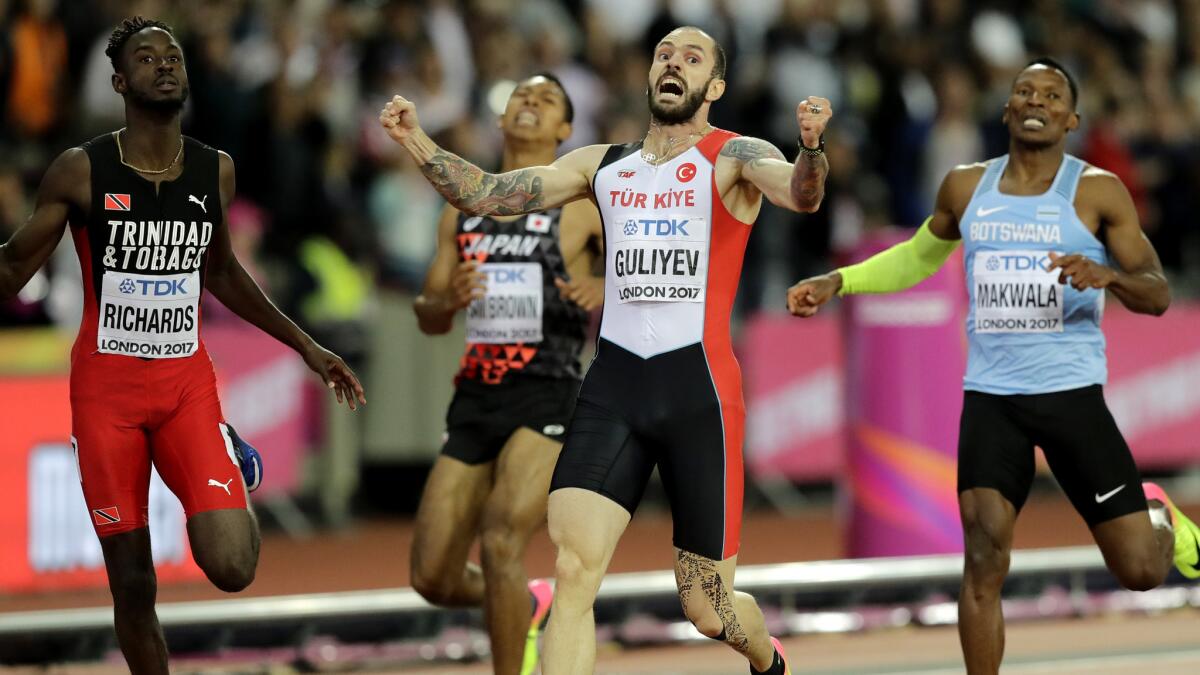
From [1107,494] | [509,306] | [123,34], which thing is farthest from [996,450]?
[123,34]

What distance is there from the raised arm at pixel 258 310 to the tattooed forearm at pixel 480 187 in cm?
84

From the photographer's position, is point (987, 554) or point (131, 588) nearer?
point (131, 588)

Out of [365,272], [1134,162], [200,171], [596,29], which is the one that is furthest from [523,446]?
[1134,162]

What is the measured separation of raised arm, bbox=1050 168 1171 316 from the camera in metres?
7.96

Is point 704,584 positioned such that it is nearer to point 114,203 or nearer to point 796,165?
point 796,165

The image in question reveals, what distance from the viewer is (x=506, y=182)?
763 centimetres

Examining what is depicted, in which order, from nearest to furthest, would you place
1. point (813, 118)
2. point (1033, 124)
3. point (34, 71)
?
point (813, 118), point (1033, 124), point (34, 71)

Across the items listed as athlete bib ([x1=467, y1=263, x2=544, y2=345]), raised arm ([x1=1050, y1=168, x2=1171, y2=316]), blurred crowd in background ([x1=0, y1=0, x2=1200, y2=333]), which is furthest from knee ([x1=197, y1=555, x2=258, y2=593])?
blurred crowd in background ([x1=0, y1=0, x2=1200, y2=333])

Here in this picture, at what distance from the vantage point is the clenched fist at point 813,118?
264 inches

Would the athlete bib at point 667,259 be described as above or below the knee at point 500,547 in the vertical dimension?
above

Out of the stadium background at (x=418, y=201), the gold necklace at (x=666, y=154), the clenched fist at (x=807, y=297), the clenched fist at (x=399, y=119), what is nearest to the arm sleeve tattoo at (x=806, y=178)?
the gold necklace at (x=666, y=154)

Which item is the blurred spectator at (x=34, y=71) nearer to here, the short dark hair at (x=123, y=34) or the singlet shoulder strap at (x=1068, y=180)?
the short dark hair at (x=123, y=34)

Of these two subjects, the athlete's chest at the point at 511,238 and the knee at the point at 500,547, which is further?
the athlete's chest at the point at 511,238

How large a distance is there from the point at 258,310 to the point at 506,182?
119 cm
